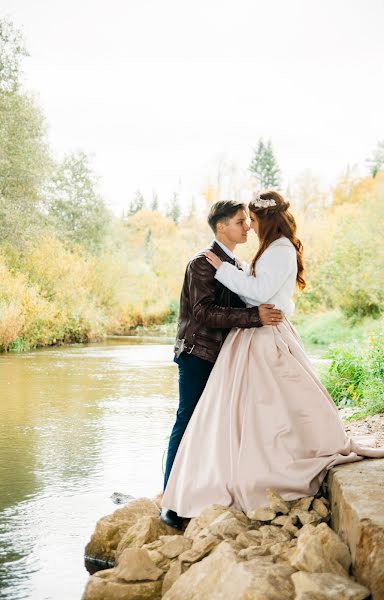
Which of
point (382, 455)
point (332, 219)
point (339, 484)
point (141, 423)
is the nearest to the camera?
Answer: point (339, 484)

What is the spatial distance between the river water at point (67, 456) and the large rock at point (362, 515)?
132cm

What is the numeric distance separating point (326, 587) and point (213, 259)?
5.91 ft

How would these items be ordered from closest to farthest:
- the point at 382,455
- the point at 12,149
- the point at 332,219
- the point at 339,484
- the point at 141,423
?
the point at 339,484 < the point at 382,455 < the point at 141,423 < the point at 12,149 < the point at 332,219

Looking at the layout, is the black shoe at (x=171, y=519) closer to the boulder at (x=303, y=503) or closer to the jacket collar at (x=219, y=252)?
the boulder at (x=303, y=503)

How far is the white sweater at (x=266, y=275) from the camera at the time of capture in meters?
3.90

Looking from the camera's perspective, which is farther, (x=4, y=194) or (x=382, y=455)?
(x=4, y=194)

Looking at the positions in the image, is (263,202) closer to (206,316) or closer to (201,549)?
(206,316)

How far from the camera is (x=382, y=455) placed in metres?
4.02

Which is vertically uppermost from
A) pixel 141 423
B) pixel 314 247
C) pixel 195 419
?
pixel 314 247

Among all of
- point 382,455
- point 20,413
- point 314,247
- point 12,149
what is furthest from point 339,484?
point 314,247

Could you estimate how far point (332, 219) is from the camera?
29688 mm

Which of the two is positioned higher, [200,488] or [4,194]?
[4,194]

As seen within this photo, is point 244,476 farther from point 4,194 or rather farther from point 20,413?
point 4,194

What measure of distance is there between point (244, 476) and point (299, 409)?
1.44ft
